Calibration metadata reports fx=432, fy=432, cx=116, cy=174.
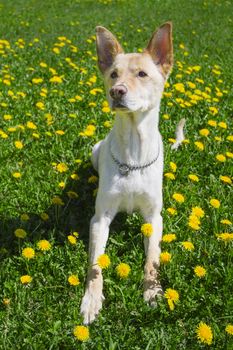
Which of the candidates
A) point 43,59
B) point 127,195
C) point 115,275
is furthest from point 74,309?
point 43,59

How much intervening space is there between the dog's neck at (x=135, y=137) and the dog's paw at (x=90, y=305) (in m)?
1.06

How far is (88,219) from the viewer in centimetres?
388

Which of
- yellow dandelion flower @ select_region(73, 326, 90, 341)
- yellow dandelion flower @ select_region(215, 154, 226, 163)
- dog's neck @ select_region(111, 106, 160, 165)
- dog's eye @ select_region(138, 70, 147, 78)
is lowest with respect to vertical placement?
yellow dandelion flower @ select_region(73, 326, 90, 341)

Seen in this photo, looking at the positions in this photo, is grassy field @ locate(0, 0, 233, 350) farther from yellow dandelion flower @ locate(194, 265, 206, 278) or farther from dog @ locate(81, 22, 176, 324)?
dog @ locate(81, 22, 176, 324)

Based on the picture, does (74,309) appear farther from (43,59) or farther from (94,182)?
(43,59)

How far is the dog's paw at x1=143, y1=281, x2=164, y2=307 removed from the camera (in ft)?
9.74

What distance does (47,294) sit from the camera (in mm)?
3014

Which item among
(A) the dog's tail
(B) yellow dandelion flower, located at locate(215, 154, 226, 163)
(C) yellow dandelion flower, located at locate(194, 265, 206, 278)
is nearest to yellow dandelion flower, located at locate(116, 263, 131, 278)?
(C) yellow dandelion flower, located at locate(194, 265, 206, 278)

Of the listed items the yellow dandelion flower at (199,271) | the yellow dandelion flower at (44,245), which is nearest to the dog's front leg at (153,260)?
the yellow dandelion flower at (199,271)

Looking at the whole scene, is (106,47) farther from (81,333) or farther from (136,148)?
(81,333)

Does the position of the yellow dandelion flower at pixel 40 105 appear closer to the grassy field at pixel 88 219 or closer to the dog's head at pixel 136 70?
the grassy field at pixel 88 219

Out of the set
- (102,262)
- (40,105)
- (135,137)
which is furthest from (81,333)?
(40,105)

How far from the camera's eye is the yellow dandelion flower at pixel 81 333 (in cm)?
254

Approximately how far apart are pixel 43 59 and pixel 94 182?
4127mm
